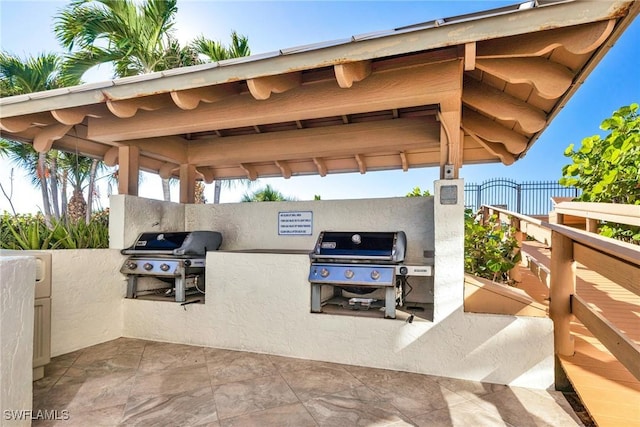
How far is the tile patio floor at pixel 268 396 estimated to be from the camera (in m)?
2.21

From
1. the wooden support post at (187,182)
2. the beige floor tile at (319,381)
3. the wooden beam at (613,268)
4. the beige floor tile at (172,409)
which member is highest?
the wooden support post at (187,182)

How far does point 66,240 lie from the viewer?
365 cm

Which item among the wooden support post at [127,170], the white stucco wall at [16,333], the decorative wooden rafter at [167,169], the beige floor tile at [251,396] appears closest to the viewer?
the white stucco wall at [16,333]

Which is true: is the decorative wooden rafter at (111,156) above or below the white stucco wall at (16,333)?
above

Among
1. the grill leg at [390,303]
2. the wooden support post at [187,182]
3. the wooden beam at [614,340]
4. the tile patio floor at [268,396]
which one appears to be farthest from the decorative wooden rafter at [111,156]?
the wooden beam at [614,340]

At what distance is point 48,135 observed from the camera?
12.9 feet

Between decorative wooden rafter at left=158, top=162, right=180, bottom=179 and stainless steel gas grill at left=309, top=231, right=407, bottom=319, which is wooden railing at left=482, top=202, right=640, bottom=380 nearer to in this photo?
stainless steel gas grill at left=309, top=231, right=407, bottom=319

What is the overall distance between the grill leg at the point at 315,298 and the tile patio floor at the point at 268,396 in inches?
19.5

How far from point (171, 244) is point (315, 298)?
5.88 feet

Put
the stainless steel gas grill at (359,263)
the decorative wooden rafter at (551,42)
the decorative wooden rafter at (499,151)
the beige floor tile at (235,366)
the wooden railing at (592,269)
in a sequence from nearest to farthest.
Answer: the wooden railing at (592,269)
the decorative wooden rafter at (551,42)
the beige floor tile at (235,366)
the stainless steel gas grill at (359,263)
the decorative wooden rafter at (499,151)

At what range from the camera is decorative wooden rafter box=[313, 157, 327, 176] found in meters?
5.51

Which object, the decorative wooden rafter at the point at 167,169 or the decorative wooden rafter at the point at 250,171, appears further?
the decorative wooden rafter at the point at 250,171

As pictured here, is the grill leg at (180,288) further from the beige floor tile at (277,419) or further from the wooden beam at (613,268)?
the wooden beam at (613,268)

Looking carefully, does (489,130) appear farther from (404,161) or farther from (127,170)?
(127,170)
